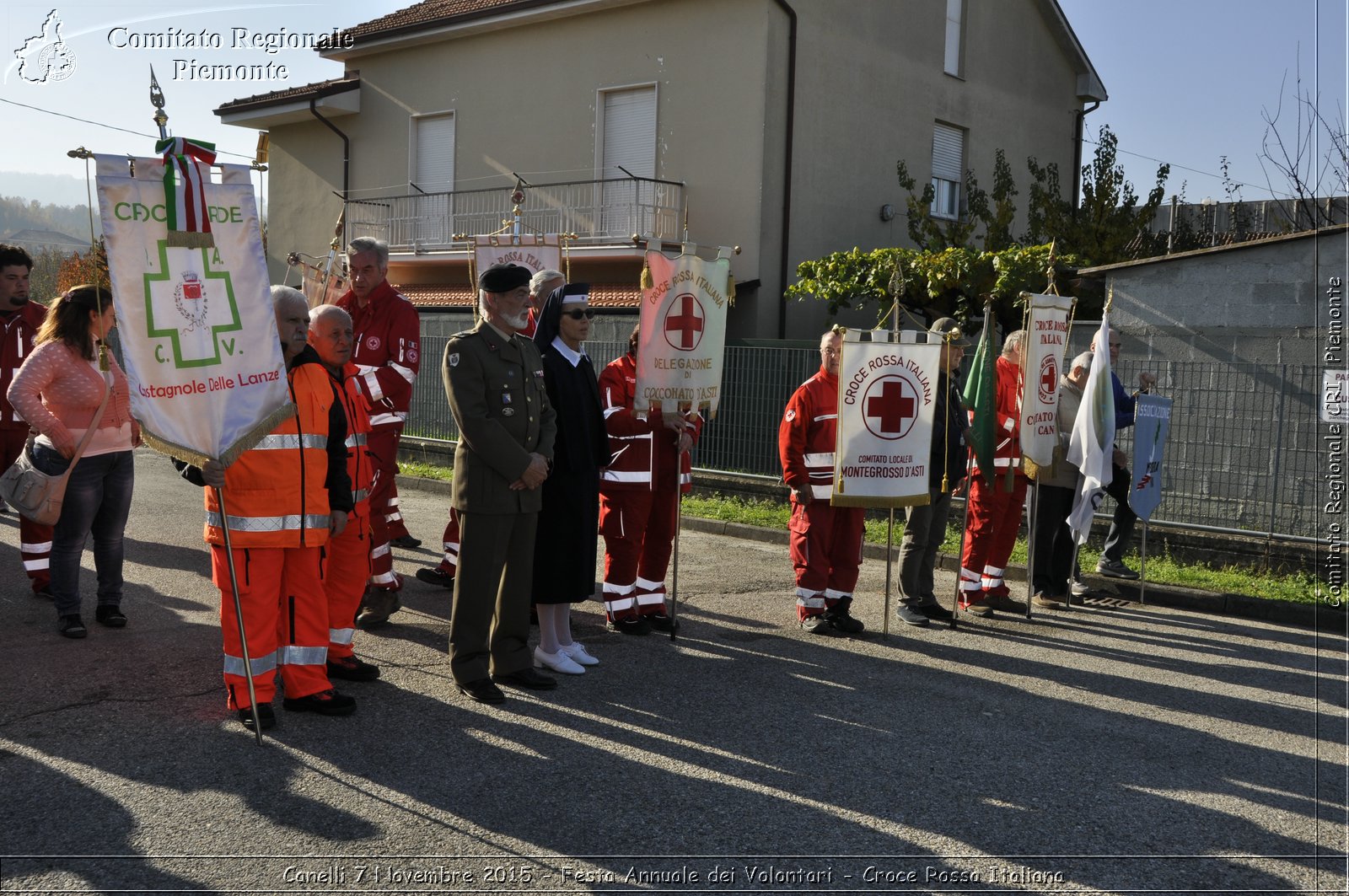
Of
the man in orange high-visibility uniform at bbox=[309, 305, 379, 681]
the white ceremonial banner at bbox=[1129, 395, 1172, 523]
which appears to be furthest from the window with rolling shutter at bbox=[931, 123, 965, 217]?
the man in orange high-visibility uniform at bbox=[309, 305, 379, 681]

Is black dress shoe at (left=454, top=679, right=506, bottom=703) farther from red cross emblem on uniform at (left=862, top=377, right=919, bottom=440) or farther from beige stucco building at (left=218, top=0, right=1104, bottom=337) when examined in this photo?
beige stucco building at (left=218, top=0, right=1104, bottom=337)

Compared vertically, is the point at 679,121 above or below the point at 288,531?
above

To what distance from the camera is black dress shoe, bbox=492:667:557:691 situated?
6078mm

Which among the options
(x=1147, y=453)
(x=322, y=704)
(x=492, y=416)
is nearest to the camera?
(x=322, y=704)

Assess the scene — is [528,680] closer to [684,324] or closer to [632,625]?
[632,625]

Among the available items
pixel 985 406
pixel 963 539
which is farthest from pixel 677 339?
pixel 963 539

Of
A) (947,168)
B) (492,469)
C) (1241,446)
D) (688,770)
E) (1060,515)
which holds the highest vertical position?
(947,168)

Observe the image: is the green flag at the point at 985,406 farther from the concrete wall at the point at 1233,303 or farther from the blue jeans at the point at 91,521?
the blue jeans at the point at 91,521

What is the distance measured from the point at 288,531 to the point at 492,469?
1059 millimetres

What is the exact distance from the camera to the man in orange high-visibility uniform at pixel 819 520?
7805 millimetres

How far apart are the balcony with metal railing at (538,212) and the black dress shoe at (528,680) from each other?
11583 millimetres

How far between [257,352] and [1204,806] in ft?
14.6

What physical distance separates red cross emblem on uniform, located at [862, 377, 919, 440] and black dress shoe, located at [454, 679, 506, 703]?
3.23 metres

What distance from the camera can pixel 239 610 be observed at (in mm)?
5082
